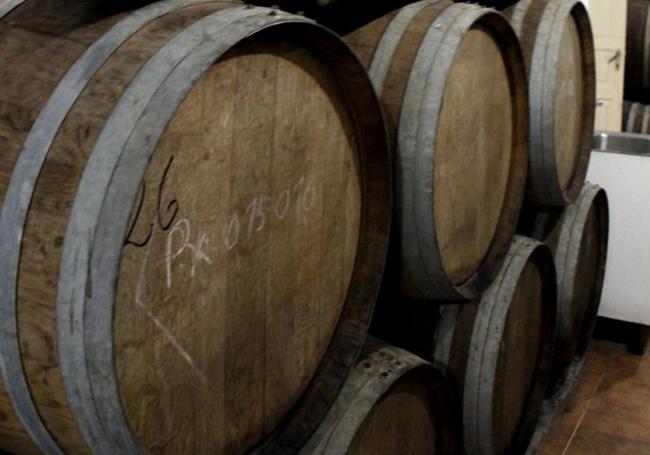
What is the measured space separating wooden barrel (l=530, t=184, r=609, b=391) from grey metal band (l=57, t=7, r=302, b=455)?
2.22 m

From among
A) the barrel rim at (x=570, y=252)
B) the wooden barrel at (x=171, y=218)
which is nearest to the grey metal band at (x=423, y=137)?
the wooden barrel at (x=171, y=218)

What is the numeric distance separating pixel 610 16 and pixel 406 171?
3132 mm

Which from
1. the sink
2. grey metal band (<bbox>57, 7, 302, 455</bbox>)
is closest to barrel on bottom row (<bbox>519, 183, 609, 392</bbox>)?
the sink

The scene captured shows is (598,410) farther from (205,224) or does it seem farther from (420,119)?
(205,224)

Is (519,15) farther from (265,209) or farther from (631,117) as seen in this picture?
(631,117)

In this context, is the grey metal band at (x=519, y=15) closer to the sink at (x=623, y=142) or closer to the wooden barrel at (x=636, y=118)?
the sink at (x=623, y=142)

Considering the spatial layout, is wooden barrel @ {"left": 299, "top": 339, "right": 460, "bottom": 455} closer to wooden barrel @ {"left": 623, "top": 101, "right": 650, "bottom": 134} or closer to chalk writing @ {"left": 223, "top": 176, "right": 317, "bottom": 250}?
chalk writing @ {"left": 223, "top": 176, "right": 317, "bottom": 250}

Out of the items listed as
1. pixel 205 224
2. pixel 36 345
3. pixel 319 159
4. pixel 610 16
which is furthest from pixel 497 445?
pixel 610 16

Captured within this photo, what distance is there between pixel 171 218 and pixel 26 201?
7.7 inches

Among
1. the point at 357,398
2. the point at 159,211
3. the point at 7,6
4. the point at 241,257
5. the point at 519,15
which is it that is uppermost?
the point at 519,15

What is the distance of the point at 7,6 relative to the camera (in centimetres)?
122

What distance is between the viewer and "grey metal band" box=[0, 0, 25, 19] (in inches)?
47.6

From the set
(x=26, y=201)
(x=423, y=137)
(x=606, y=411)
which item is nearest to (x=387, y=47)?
(x=423, y=137)

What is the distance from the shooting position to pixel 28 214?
1030mm
